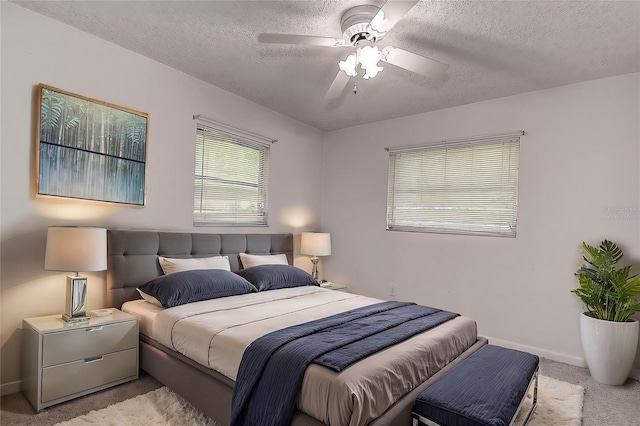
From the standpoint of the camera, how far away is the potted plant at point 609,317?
2.84 meters

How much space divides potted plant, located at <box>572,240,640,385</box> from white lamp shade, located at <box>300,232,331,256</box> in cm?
271

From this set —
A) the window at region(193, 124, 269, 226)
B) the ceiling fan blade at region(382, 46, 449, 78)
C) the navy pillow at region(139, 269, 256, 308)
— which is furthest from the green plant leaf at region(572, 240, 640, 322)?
the window at region(193, 124, 269, 226)

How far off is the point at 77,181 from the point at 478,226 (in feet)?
12.7

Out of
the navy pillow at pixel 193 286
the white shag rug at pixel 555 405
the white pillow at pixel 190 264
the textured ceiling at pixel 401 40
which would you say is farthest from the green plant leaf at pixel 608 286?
the white pillow at pixel 190 264

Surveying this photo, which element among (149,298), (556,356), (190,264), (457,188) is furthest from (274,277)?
(556,356)

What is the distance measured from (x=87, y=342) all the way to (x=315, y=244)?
8.92 ft

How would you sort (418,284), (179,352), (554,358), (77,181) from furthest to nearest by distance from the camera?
(418,284) → (554,358) → (77,181) → (179,352)

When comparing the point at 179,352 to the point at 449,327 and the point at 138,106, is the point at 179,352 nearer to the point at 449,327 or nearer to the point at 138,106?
the point at 449,327

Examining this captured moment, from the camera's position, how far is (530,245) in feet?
11.9

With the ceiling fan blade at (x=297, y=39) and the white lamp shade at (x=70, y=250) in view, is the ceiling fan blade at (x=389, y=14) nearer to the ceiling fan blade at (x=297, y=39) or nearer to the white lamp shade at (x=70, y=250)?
the ceiling fan blade at (x=297, y=39)

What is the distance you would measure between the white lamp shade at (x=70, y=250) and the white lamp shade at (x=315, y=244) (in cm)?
258

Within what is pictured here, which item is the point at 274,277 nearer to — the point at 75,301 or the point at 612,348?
the point at 75,301

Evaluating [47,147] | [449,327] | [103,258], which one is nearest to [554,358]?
[449,327]

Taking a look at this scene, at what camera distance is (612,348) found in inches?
112
